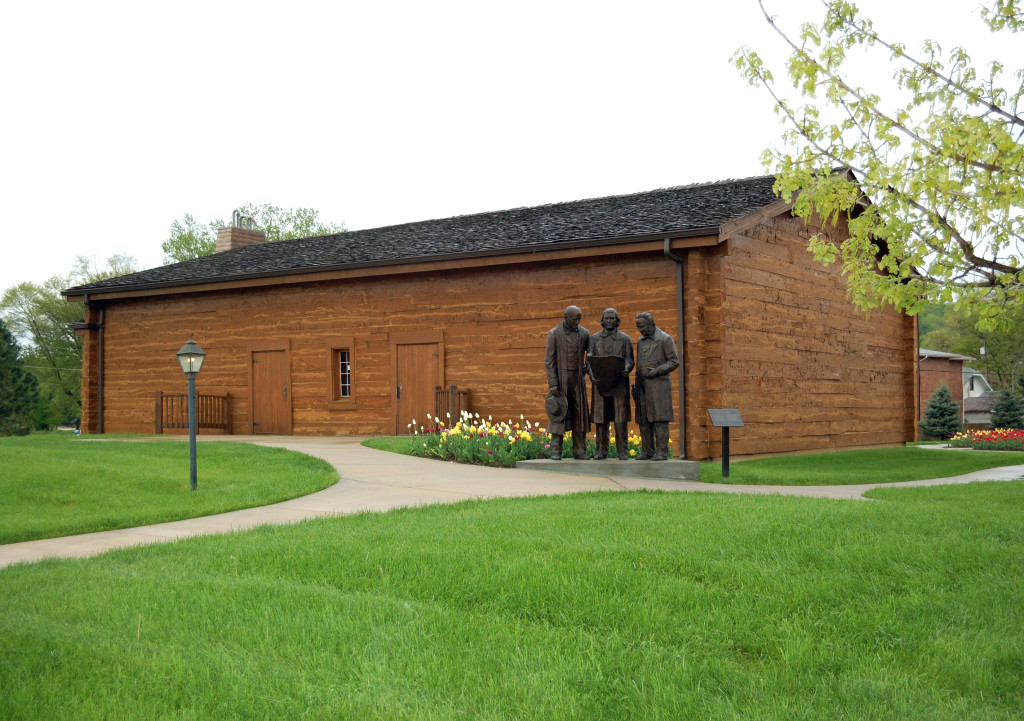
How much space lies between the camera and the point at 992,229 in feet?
25.5

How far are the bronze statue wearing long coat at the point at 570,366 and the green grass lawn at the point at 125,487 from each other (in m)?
3.52

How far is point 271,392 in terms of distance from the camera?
75.2 ft

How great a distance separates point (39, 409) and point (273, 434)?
4266 centimetres

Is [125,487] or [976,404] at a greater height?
[125,487]

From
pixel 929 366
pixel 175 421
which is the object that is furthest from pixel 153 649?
pixel 929 366

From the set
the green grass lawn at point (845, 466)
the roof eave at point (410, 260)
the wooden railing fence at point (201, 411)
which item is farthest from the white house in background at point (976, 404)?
the wooden railing fence at point (201, 411)

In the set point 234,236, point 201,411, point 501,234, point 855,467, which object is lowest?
point 855,467

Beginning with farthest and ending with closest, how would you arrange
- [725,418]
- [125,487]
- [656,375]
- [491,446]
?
[491,446]
[656,375]
[725,418]
[125,487]

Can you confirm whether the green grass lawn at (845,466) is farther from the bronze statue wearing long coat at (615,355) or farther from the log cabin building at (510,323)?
the log cabin building at (510,323)

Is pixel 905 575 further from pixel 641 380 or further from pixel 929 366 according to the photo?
pixel 929 366

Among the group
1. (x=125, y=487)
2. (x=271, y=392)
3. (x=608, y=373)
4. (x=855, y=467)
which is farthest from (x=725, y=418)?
(x=271, y=392)

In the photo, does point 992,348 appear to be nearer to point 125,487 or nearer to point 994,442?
point 994,442

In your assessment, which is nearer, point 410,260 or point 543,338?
point 543,338

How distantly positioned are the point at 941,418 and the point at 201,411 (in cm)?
2983
